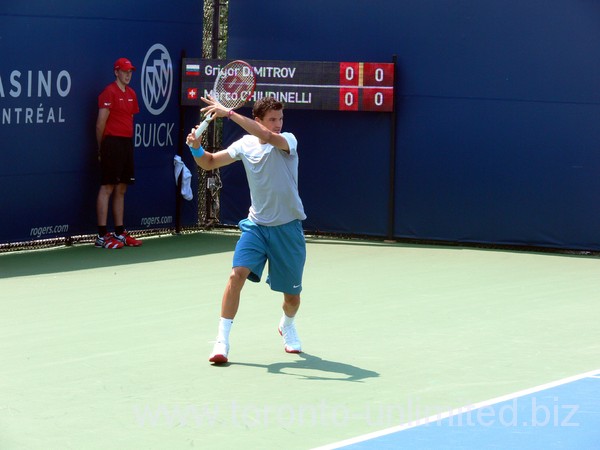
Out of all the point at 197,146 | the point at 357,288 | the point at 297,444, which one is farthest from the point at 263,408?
the point at 357,288

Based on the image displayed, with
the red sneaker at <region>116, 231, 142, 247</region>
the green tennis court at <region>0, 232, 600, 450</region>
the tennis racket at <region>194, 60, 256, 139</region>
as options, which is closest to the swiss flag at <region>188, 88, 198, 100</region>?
the red sneaker at <region>116, 231, 142, 247</region>

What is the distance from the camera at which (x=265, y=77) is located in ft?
43.9

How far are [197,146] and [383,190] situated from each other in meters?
6.34

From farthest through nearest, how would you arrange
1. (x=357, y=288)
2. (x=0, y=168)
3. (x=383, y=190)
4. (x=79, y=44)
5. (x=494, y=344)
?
(x=383, y=190) → (x=79, y=44) → (x=0, y=168) → (x=357, y=288) → (x=494, y=344)

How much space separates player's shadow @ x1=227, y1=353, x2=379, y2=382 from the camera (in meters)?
6.99

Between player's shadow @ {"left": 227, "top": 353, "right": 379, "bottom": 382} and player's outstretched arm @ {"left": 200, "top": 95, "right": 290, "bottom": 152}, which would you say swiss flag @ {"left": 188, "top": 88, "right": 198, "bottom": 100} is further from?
player's shadow @ {"left": 227, "top": 353, "right": 379, "bottom": 382}

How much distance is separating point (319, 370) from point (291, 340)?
531 mm

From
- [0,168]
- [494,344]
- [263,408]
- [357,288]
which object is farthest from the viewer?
[0,168]

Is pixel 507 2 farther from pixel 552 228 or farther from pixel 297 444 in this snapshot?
pixel 297 444

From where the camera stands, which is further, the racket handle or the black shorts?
the black shorts

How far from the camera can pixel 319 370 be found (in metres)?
7.18

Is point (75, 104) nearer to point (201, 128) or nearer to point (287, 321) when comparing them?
point (287, 321)

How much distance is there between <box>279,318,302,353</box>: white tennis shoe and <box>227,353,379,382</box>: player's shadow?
16 centimetres

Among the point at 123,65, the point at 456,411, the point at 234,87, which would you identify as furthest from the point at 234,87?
the point at 123,65
